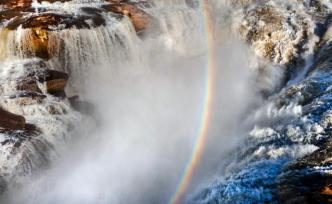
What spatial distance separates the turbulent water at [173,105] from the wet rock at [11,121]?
0.33 meters

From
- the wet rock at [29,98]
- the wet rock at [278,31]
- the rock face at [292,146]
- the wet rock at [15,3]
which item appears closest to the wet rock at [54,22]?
the wet rock at [15,3]

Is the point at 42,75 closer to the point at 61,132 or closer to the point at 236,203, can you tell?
the point at 61,132

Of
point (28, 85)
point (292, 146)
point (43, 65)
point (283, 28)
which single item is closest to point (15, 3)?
point (43, 65)

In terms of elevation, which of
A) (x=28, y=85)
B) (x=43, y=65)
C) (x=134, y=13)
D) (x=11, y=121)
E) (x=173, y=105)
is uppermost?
(x=134, y=13)

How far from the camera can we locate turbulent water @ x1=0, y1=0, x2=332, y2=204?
8.14 metres

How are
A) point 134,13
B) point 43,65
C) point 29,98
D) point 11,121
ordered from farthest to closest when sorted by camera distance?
point 134,13 < point 43,65 < point 29,98 < point 11,121

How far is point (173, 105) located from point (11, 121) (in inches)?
242

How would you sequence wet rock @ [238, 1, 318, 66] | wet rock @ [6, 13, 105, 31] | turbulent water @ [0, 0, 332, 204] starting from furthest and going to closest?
wet rock @ [238, 1, 318, 66] < wet rock @ [6, 13, 105, 31] < turbulent water @ [0, 0, 332, 204]

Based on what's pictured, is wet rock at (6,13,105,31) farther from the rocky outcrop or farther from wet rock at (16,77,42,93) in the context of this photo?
the rocky outcrop

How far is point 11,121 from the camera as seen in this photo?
11.1 metres

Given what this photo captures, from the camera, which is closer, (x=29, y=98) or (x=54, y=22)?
(x=29, y=98)

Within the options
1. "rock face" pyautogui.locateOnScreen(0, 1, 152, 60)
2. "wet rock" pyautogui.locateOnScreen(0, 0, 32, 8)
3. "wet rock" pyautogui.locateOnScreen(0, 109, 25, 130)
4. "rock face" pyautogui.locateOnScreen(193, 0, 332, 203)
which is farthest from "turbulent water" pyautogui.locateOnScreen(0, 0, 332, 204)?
Answer: "wet rock" pyautogui.locateOnScreen(0, 0, 32, 8)

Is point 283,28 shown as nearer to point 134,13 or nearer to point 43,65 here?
point 134,13

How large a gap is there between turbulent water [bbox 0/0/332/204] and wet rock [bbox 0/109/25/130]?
33cm
